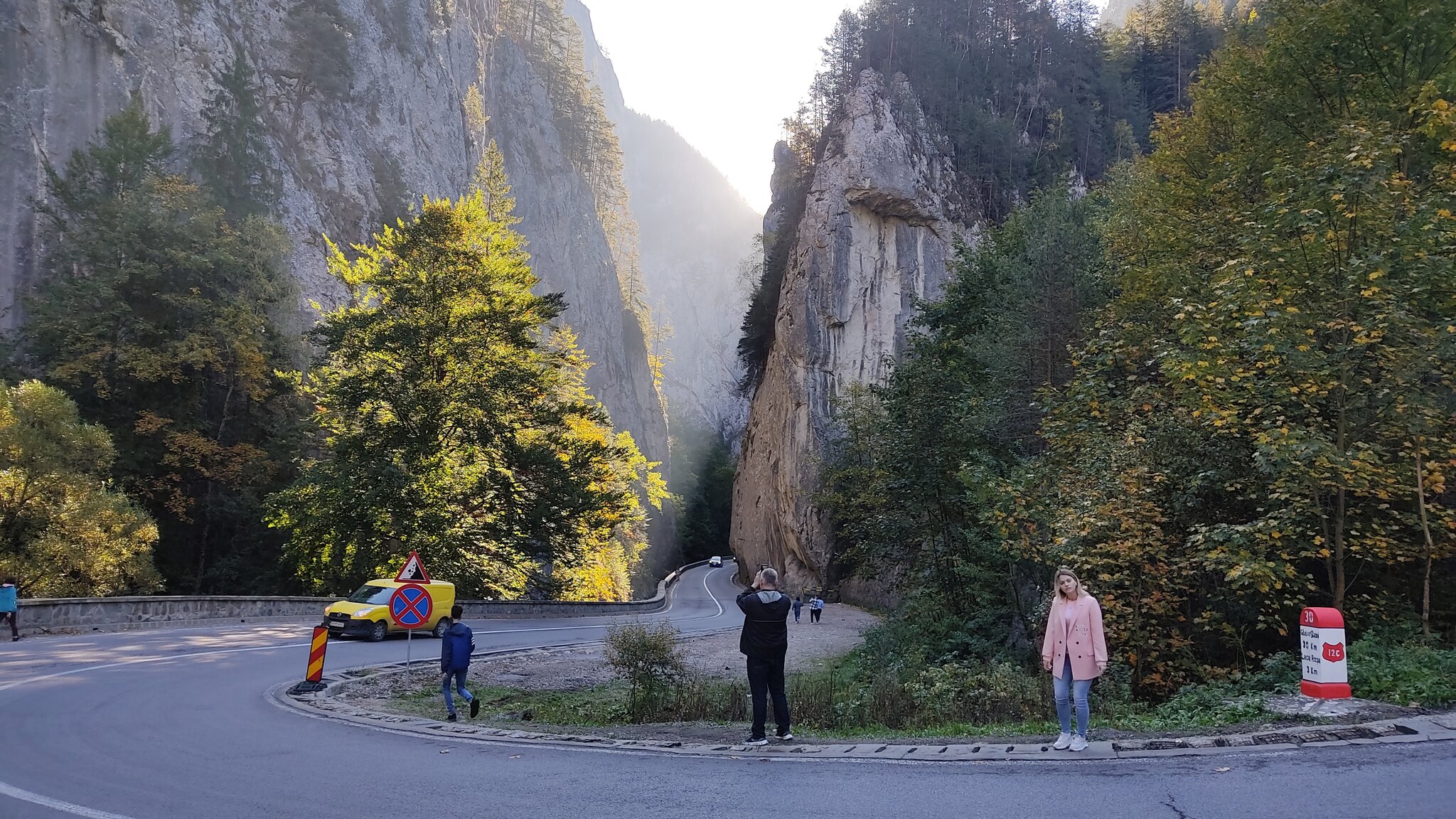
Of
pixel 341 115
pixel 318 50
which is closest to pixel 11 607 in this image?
pixel 341 115

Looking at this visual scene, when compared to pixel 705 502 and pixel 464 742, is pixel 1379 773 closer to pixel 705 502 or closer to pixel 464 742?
pixel 464 742

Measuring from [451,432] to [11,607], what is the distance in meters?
11.1

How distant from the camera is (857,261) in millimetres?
47781

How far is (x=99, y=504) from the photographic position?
2123 centimetres

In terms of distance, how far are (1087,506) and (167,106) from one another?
138ft

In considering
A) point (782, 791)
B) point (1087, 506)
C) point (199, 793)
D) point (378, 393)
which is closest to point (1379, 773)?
point (782, 791)

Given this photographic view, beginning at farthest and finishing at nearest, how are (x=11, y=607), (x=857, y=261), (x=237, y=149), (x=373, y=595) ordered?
(x=857, y=261), (x=237, y=149), (x=373, y=595), (x=11, y=607)

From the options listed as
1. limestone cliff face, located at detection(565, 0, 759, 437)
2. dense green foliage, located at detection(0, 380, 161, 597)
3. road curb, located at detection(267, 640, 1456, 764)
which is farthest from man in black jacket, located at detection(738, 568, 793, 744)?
limestone cliff face, located at detection(565, 0, 759, 437)

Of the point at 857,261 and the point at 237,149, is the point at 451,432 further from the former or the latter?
the point at 857,261

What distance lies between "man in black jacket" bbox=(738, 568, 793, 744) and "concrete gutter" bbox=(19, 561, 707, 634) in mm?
16642

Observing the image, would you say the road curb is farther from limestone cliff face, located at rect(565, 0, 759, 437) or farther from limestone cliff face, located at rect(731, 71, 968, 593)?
limestone cliff face, located at rect(565, 0, 759, 437)

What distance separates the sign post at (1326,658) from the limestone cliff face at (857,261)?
38.7m

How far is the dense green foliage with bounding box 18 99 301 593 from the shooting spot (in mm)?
27266

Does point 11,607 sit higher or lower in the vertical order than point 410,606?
lower
